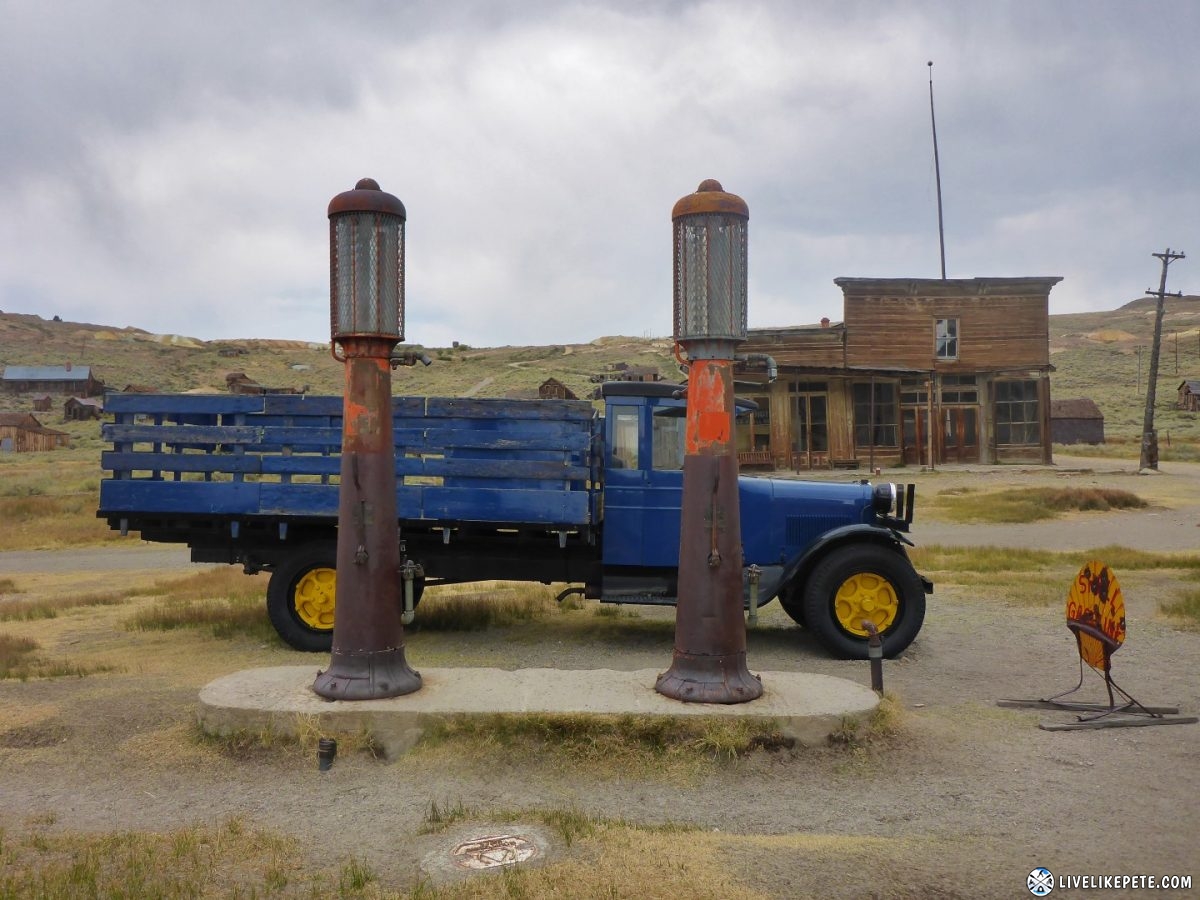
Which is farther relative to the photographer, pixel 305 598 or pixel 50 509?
pixel 50 509

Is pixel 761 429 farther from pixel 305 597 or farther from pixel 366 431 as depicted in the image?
pixel 366 431

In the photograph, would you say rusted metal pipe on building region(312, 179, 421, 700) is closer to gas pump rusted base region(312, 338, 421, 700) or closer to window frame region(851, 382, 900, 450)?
gas pump rusted base region(312, 338, 421, 700)

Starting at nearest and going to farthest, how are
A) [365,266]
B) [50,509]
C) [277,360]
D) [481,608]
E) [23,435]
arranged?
1. [365,266]
2. [481,608]
3. [50,509]
4. [23,435]
5. [277,360]

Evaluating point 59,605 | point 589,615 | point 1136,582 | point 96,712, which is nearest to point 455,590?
point 589,615

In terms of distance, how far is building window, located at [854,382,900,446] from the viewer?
30234 mm

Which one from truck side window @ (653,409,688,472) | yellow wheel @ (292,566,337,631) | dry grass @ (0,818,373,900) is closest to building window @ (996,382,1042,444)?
truck side window @ (653,409,688,472)

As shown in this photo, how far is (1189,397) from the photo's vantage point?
64.0 m

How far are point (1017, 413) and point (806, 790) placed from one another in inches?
1171

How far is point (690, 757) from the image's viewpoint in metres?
5.21

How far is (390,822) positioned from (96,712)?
2861mm

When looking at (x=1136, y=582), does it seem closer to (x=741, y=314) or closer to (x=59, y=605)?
(x=741, y=314)

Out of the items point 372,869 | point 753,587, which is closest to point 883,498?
point 753,587

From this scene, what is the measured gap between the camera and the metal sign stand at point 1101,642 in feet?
19.4

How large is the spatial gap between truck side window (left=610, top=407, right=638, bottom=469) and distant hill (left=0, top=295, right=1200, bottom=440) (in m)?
47.7
